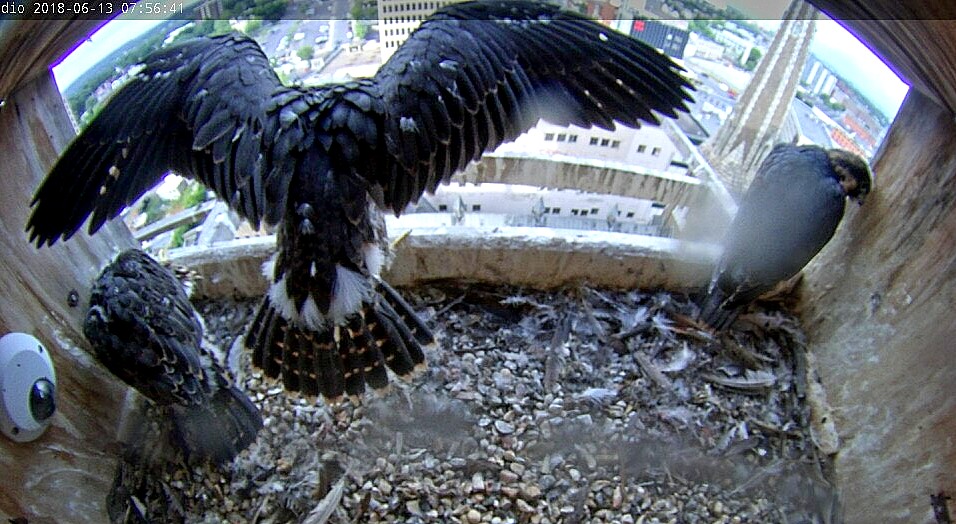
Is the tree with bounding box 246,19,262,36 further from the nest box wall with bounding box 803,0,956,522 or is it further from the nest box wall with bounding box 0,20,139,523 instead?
the nest box wall with bounding box 803,0,956,522

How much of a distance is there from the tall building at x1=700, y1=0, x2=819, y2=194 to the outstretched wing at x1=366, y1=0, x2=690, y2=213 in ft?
2.93

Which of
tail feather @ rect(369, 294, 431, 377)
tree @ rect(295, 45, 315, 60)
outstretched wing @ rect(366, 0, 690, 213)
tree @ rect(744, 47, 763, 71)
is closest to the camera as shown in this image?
outstretched wing @ rect(366, 0, 690, 213)

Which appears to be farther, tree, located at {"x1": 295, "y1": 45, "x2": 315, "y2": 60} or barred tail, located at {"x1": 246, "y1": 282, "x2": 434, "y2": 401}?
tree, located at {"x1": 295, "y1": 45, "x2": 315, "y2": 60}

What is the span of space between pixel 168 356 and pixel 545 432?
2.90ft

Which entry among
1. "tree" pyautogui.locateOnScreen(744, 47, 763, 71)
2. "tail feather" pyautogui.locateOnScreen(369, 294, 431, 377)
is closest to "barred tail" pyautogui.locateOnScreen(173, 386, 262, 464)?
"tail feather" pyautogui.locateOnScreen(369, 294, 431, 377)

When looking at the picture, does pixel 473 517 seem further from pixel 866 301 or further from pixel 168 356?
pixel 866 301

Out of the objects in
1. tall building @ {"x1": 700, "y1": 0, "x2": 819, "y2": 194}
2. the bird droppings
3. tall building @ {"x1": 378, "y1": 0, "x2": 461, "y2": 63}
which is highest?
tall building @ {"x1": 378, "y1": 0, "x2": 461, "y2": 63}

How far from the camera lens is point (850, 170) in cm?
154

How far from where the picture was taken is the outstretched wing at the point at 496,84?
127 centimetres

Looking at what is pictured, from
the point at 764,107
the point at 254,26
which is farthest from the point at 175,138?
the point at 764,107

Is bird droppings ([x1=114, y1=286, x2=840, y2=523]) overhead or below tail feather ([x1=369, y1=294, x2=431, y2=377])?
below

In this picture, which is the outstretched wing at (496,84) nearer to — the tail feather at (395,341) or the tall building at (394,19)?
the tail feather at (395,341)

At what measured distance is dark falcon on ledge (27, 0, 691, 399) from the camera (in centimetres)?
122

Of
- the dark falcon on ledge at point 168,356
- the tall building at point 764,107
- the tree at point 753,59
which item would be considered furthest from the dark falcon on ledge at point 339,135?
the tree at point 753,59
